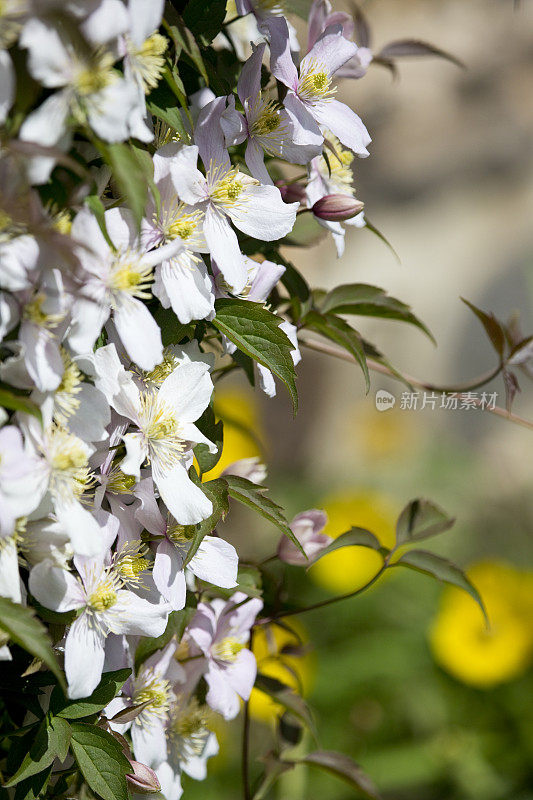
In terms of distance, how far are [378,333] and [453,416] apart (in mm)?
313

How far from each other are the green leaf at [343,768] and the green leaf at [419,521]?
0.56 feet

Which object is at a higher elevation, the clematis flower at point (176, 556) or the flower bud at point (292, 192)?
the flower bud at point (292, 192)

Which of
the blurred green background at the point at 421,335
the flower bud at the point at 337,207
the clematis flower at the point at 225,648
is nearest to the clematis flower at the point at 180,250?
the flower bud at the point at 337,207

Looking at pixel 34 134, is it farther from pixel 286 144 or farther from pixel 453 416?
pixel 453 416

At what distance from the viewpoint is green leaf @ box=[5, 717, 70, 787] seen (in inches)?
16.1

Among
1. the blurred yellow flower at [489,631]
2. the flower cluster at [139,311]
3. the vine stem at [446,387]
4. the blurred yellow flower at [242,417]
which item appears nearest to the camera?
the flower cluster at [139,311]

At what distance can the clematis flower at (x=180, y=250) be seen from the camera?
405 mm

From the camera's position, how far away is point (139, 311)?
40cm

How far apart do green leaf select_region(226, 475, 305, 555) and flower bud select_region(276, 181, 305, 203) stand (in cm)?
18

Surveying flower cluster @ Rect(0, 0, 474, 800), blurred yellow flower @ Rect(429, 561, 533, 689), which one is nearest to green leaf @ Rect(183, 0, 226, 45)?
flower cluster @ Rect(0, 0, 474, 800)

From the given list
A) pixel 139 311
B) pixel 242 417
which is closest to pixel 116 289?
pixel 139 311

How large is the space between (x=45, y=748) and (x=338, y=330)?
30cm

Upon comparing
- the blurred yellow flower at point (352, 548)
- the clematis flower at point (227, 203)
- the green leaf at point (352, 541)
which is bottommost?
the blurred yellow flower at point (352, 548)

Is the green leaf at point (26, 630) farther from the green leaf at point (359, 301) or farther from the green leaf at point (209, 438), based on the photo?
the green leaf at point (359, 301)
